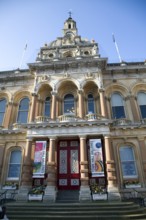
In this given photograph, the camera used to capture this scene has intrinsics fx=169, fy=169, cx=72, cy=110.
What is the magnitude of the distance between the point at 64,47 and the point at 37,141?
11.9 metres

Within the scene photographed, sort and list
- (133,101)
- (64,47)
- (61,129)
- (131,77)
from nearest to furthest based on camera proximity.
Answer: (61,129) → (133,101) → (131,77) → (64,47)

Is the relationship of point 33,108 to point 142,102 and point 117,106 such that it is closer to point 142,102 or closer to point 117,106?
point 117,106

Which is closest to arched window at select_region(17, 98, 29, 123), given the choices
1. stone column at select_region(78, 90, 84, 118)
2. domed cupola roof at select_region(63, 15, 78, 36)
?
stone column at select_region(78, 90, 84, 118)

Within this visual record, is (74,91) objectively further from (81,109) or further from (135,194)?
(135,194)

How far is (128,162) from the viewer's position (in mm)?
13781

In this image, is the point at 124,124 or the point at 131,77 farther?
the point at 131,77

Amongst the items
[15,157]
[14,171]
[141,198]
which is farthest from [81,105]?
[141,198]

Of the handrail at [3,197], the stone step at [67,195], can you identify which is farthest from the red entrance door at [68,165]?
the handrail at [3,197]

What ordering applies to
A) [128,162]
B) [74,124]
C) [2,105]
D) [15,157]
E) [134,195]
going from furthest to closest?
[2,105] < [15,157] < [128,162] < [74,124] < [134,195]

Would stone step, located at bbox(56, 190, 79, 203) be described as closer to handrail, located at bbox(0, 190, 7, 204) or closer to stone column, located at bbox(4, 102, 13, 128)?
handrail, located at bbox(0, 190, 7, 204)

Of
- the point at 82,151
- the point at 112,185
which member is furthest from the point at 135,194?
the point at 82,151

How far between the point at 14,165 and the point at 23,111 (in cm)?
540

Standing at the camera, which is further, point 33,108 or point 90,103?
point 90,103

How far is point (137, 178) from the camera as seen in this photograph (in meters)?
13.1
